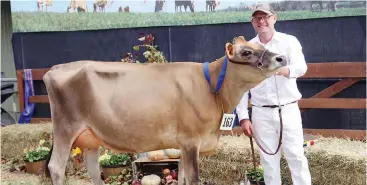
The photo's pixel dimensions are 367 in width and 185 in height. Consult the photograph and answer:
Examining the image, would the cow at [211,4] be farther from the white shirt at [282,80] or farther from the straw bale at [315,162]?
the white shirt at [282,80]

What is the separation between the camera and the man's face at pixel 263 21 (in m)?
3.34

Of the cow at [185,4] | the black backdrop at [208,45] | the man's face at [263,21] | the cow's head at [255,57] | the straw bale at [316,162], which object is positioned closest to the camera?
the cow's head at [255,57]

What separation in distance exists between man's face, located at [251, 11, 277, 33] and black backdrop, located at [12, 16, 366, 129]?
2.69m

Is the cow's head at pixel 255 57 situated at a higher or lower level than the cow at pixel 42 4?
lower

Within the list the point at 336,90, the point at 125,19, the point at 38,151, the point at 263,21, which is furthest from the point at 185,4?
the point at 263,21

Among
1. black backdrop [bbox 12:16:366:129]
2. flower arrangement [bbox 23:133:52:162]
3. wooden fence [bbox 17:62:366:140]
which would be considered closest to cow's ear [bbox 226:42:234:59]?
wooden fence [bbox 17:62:366:140]

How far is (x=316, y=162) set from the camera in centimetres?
463

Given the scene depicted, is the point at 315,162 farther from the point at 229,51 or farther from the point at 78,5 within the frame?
the point at 78,5

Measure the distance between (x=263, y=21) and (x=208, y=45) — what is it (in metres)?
3.17

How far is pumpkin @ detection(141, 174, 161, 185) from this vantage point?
4.83 metres

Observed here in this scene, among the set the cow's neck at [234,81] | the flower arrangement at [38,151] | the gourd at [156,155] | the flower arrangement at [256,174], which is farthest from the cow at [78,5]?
the cow's neck at [234,81]

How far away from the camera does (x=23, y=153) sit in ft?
22.6

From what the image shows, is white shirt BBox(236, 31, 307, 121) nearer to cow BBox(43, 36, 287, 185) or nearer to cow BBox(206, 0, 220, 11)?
cow BBox(43, 36, 287, 185)

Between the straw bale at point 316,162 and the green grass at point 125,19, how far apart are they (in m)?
1.84
